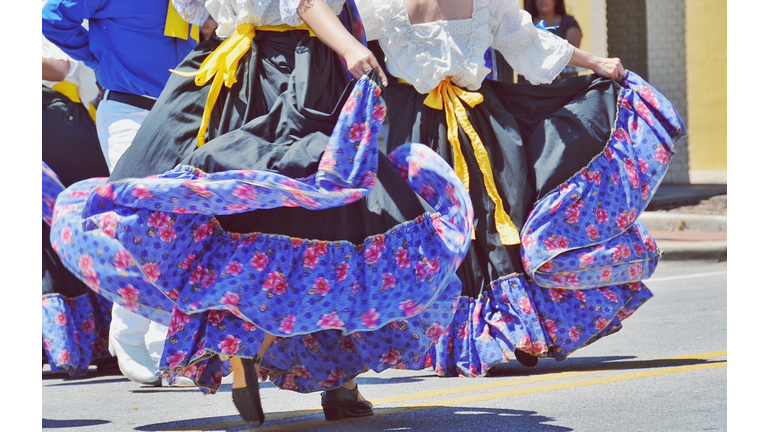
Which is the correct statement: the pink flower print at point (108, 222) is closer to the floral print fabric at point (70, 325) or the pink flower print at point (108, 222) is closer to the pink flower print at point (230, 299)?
the pink flower print at point (230, 299)

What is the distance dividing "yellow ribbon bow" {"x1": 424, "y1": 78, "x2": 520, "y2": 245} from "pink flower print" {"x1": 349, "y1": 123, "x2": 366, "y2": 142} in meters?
1.47

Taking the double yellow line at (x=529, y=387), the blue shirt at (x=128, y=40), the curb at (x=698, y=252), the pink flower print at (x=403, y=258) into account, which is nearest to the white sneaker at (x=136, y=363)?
the double yellow line at (x=529, y=387)

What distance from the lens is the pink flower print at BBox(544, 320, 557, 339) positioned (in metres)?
4.38

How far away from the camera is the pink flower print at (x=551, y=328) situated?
4379 millimetres

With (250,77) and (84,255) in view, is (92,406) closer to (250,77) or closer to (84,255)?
(84,255)

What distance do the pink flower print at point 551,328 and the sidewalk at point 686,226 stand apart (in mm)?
4323

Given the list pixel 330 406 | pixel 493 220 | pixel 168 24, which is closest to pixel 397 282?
pixel 330 406

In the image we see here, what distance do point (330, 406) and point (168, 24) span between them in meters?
1.87

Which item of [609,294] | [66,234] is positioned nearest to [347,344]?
[66,234]

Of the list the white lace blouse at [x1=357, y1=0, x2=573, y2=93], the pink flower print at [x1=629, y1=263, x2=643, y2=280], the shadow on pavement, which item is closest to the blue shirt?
the white lace blouse at [x1=357, y1=0, x2=573, y2=93]

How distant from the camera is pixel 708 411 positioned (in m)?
3.41

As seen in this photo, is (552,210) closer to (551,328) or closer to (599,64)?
(551,328)

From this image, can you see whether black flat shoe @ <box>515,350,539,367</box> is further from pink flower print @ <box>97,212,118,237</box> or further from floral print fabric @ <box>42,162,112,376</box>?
pink flower print @ <box>97,212,118,237</box>

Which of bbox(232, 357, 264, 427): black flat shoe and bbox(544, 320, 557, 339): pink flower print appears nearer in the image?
bbox(232, 357, 264, 427): black flat shoe
